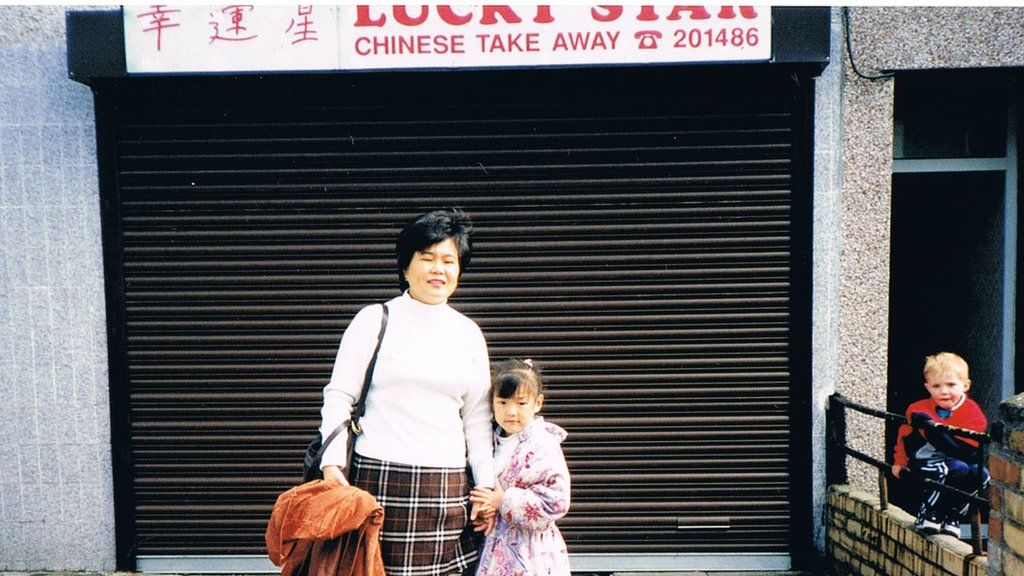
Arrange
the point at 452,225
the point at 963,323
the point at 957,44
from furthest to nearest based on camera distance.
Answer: the point at 963,323 → the point at 957,44 → the point at 452,225

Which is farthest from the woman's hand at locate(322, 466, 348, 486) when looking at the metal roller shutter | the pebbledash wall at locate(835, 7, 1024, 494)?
the pebbledash wall at locate(835, 7, 1024, 494)

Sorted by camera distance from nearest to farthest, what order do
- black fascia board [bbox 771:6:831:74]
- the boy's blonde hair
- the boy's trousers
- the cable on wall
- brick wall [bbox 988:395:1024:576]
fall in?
brick wall [bbox 988:395:1024:576] → the boy's trousers → the boy's blonde hair → black fascia board [bbox 771:6:831:74] → the cable on wall

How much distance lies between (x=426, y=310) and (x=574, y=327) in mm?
1702

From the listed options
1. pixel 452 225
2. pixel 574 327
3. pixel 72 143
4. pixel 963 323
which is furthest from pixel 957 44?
pixel 72 143

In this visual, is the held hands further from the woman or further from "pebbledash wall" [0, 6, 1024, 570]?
"pebbledash wall" [0, 6, 1024, 570]

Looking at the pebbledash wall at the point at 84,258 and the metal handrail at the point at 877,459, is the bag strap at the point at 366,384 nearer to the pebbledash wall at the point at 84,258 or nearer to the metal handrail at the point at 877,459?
the metal handrail at the point at 877,459

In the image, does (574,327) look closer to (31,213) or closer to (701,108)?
(701,108)

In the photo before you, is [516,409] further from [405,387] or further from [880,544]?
[880,544]

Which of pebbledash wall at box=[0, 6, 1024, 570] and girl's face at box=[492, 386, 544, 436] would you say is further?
pebbledash wall at box=[0, 6, 1024, 570]

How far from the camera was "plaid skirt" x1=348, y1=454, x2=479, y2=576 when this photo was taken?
263cm

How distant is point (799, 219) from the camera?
421cm

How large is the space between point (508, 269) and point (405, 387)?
1784mm

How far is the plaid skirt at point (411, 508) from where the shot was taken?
2.63 metres

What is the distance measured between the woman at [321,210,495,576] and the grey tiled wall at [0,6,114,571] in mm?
2440
